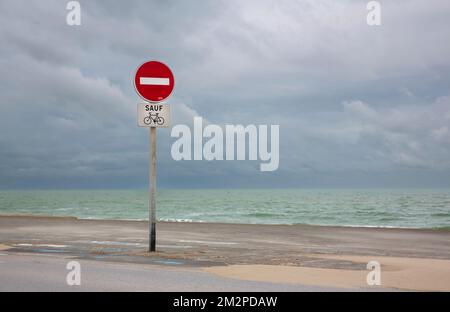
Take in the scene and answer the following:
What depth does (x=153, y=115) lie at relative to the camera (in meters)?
12.3

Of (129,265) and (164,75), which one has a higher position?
(164,75)

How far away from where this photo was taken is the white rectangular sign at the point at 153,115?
12297 mm

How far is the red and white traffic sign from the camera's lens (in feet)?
40.4

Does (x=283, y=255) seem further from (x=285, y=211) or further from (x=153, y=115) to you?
(x=285, y=211)

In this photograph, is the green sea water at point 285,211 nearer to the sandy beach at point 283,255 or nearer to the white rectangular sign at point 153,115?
the sandy beach at point 283,255

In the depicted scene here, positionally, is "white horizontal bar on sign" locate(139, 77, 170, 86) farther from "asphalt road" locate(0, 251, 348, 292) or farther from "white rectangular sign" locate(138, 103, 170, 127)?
"asphalt road" locate(0, 251, 348, 292)

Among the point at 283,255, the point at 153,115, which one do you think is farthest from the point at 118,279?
the point at 283,255

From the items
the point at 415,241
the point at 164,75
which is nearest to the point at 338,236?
the point at 415,241

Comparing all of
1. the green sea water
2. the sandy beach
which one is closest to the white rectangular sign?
the sandy beach

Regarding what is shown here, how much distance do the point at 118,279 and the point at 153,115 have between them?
4.59m

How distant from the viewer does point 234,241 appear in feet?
57.9

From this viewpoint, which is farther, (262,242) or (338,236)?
(338,236)
